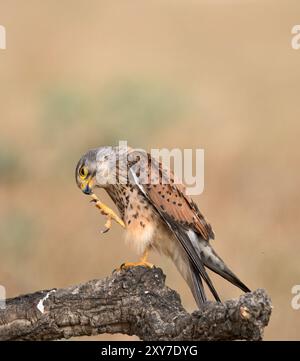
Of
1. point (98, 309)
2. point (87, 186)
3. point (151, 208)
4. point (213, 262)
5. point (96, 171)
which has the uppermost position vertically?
point (96, 171)

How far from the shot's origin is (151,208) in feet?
19.6

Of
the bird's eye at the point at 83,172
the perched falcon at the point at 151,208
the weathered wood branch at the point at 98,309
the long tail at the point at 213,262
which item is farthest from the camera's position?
the bird's eye at the point at 83,172

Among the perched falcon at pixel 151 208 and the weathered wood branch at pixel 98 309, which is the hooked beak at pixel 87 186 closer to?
the perched falcon at pixel 151 208

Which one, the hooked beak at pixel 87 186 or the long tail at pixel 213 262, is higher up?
the hooked beak at pixel 87 186

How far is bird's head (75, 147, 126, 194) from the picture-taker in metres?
6.00

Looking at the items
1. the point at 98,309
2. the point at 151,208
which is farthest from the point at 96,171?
the point at 98,309

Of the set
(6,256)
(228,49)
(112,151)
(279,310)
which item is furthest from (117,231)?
(228,49)

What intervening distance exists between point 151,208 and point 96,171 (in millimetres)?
462

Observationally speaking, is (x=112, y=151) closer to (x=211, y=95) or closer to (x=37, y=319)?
(x=37, y=319)

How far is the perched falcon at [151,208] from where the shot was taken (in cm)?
582

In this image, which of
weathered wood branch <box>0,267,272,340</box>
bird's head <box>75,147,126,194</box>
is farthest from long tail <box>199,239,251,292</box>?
bird's head <box>75,147,126,194</box>

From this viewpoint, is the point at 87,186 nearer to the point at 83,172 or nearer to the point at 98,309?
the point at 83,172

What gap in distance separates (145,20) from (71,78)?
289 cm

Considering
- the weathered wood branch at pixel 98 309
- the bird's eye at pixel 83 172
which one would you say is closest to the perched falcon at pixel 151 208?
the bird's eye at pixel 83 172
